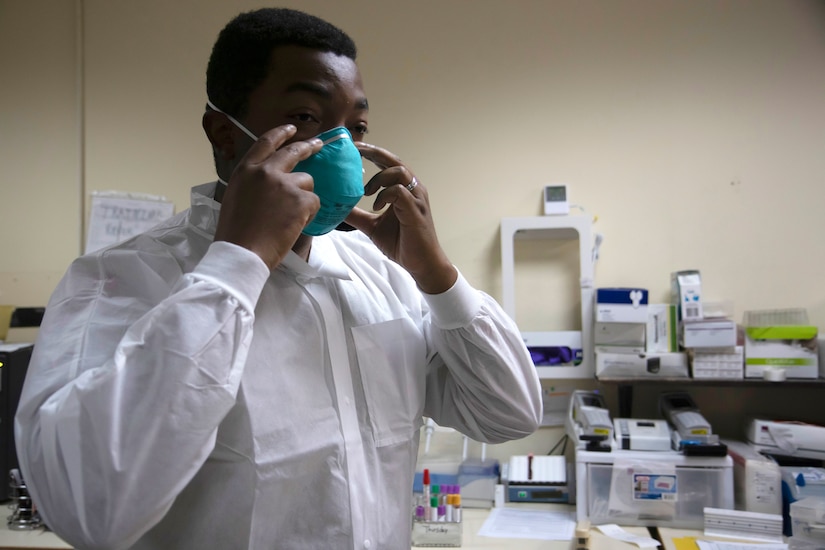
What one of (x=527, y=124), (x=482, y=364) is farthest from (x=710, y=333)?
(x=482, y=364)

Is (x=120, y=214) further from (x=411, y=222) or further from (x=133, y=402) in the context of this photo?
(x=133, y=402)

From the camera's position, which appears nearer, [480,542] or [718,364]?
[480,542]

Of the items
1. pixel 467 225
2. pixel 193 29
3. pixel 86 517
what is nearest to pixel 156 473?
pixel 86 517

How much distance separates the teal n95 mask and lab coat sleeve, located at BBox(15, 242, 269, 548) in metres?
0.22

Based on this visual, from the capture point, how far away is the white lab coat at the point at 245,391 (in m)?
0.72

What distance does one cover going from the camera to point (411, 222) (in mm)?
1030

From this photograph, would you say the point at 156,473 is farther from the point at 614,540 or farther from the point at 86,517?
the point at 614,540

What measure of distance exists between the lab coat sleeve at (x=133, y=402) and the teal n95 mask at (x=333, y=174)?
219 millimetres

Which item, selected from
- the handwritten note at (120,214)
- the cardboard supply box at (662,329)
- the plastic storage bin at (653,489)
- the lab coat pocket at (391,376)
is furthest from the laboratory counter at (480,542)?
the handwritten note at (120,214)

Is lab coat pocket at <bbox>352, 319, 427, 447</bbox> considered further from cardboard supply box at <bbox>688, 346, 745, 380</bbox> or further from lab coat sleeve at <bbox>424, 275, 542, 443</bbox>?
cardboard supply box at <bbox>688, 346, 745, 380</bbox>

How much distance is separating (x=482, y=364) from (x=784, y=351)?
168 centimetres

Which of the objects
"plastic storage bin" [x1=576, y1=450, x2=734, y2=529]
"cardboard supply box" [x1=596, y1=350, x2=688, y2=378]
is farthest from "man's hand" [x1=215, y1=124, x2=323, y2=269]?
"cardboard supply box" [x1=596, y1=350, x2=688, y2=378]

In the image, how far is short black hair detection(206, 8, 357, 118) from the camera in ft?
3.25

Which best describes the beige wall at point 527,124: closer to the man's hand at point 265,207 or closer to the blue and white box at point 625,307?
the blue and white box at point 625,307
